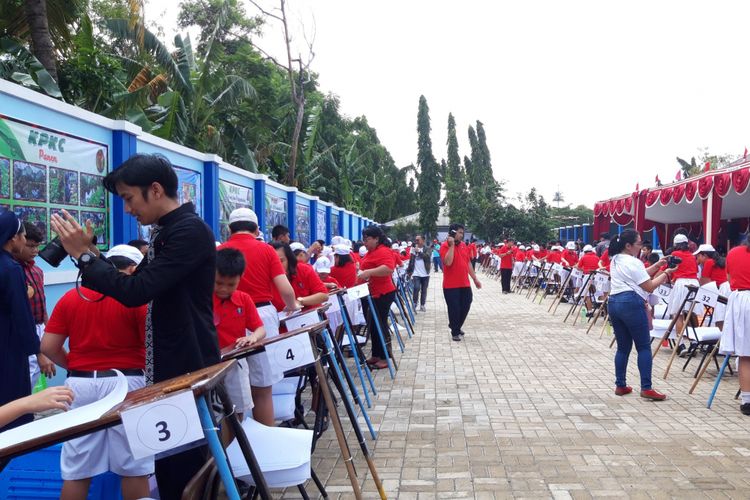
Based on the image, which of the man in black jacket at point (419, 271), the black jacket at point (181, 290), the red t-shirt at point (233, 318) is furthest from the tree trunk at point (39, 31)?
the black jacket at point (181, 290)

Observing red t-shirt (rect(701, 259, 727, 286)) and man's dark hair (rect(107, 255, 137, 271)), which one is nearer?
man's dark hair (rect(107, 255, 137, 271))

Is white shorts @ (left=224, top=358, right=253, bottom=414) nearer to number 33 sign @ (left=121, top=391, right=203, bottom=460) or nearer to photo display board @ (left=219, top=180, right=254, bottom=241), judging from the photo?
number 33 sign @ (left=121, top=391, right=203, bottom=460)

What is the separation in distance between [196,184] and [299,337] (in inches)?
222

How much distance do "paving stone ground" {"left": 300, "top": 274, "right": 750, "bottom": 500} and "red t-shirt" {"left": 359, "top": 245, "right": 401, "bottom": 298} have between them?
1.12 m

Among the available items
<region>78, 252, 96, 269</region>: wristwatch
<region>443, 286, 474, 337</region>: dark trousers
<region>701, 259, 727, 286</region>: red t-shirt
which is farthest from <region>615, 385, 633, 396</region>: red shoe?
<region>78, 252, 96, 269</region>: wristwatch

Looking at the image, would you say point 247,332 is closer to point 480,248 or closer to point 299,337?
point 299,337

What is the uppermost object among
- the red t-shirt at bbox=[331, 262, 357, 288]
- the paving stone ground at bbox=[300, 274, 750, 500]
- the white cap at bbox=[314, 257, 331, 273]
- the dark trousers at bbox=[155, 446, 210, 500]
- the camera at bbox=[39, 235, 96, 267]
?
the camera at bbox=[39, 235, 96, 267]

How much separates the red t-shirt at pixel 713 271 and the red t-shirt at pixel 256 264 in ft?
22.9

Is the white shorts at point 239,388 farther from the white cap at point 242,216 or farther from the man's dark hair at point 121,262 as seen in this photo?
the white cap at point 242,216

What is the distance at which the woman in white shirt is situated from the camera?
686 centimetres

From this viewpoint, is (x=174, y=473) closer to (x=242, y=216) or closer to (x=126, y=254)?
(x=126, y=254)

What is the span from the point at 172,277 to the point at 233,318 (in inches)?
66.8

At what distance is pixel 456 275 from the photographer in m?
11.1

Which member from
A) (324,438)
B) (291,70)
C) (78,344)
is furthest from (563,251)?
(78,344)
